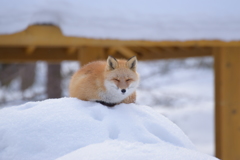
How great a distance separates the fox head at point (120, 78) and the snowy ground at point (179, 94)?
8.45 m

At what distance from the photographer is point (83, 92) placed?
3580 millimetres

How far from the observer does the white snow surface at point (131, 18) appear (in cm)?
575

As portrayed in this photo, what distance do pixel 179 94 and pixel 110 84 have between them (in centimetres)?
1338

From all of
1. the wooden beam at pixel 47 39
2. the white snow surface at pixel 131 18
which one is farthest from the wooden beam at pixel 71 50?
the white snow surface at pixel 131 18

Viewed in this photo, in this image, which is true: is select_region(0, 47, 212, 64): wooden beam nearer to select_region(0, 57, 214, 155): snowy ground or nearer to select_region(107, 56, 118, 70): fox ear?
select_region(0, 57, 214, 155): snowy ground

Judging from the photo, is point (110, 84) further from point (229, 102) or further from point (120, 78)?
point (229, 102)

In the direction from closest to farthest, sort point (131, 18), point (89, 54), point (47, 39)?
point (47, 39) → point (131, 18) → point (89, 54)

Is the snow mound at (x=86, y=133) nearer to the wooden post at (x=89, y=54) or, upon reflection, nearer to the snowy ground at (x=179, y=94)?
the wooden post at (x=89, y=54)

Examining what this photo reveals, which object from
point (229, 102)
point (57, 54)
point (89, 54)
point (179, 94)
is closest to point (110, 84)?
point (89, 54)

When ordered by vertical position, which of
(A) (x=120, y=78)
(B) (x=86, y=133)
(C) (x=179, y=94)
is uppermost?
(A) (x=120, y=78)

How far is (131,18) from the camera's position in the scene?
20.7 ft

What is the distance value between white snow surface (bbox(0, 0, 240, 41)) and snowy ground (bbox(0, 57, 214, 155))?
6162 millimetres

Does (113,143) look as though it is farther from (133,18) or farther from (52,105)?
(133,18)

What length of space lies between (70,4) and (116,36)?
0.93 m
